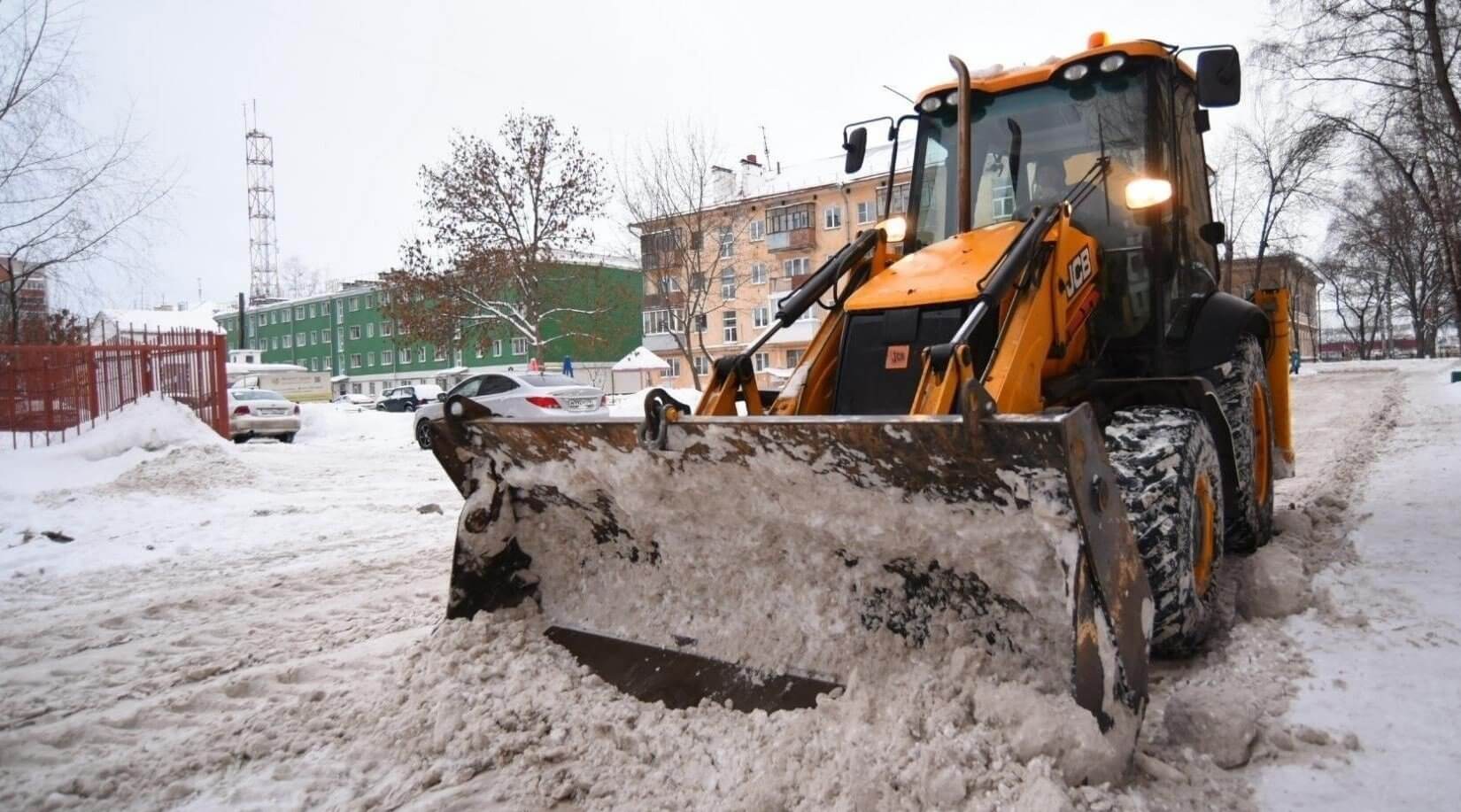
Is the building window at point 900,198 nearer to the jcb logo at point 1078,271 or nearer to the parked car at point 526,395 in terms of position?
the jcb logo at point 1078,271

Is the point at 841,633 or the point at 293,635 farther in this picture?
the point at 293,635

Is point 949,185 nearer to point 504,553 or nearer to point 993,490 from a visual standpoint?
point 993,490

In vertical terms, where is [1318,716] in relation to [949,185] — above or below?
below

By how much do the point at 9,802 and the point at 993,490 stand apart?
3138 mm

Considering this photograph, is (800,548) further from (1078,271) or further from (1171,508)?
(1078,271)

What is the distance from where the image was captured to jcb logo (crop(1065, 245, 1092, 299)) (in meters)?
3.68

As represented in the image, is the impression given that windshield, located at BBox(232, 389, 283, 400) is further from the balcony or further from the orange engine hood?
the balcony

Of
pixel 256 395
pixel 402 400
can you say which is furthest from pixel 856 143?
pixel 402 400

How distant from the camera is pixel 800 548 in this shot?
3.26 metres

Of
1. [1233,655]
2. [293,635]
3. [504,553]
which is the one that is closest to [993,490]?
[1233,655]

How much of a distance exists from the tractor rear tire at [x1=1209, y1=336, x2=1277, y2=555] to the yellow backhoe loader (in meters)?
0.03

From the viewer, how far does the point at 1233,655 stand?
3.44 meters

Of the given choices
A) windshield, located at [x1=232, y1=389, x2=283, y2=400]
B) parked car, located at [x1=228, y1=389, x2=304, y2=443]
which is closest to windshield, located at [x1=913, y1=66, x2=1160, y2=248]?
parked car, located at [x1=228, y1=389, x2=304, y2=443]

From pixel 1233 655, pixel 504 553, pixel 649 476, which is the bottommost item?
pixel 1233 655
